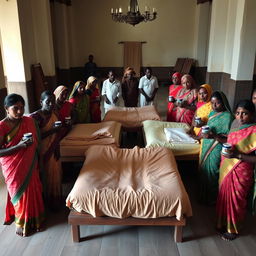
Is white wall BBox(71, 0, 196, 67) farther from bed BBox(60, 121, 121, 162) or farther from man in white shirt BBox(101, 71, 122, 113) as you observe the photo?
bed BBox(60, 121, 121, 162)

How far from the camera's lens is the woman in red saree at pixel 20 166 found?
221 cm

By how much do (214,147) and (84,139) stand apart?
1506mm

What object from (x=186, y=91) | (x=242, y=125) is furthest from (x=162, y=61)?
(x=242, y=125)

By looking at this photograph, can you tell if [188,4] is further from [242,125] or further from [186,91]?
[242,125]

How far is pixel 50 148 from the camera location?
272cm

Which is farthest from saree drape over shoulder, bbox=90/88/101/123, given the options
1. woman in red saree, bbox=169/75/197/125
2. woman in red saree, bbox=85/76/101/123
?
woman in red saree, bbox=169/75/197/125

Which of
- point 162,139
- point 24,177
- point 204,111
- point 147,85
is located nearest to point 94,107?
point 147,85

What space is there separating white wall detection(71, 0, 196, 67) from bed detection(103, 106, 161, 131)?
275 inches

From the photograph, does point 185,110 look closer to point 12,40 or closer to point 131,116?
point 131,116

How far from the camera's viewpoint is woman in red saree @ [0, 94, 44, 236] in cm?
221

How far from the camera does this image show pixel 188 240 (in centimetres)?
241

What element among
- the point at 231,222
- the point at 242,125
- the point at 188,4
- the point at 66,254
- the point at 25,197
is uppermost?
the point at 188,4

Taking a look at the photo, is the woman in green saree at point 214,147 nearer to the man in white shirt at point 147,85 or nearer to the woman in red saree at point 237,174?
the woman in red saree at point 237,174

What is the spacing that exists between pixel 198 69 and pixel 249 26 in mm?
5382
